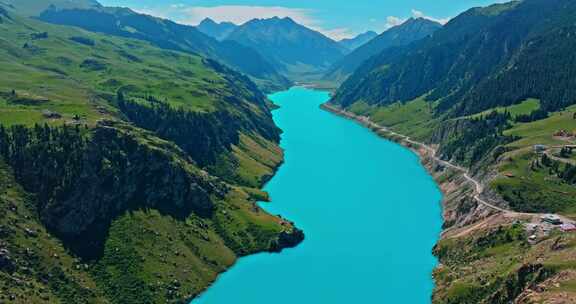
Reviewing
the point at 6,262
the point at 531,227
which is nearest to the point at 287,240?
the point at 531,227

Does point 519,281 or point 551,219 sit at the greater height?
point 551,219

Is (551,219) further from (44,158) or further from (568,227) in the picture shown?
(44,158)

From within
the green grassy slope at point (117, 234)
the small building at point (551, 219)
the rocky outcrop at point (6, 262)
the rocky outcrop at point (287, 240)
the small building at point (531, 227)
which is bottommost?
the rocky outcrop at point (6, 262)

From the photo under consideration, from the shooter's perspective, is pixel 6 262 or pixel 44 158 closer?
pixel 6 262

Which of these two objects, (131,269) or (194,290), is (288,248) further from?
(131,269)

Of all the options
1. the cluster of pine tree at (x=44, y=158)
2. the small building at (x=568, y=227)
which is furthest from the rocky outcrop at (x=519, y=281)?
the cluster of pine tree at (x=44, y=158)

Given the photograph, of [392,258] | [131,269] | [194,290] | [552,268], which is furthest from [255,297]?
[552,268]

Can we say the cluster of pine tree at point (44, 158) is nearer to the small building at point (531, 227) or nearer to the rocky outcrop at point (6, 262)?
the rocky outcrop at point (6, 262)

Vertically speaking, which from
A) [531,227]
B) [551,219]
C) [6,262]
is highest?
[551,219]

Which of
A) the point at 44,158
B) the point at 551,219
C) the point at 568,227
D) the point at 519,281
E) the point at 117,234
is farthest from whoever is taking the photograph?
the point at 44,158
